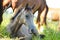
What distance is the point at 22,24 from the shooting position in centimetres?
348

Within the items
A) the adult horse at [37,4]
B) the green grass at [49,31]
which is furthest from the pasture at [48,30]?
the adult horse at [37,4]

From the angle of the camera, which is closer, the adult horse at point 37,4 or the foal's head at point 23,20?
the foal's head at point 23,20

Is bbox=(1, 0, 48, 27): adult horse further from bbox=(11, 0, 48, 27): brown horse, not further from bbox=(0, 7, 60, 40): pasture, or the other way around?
bbox=(0, 7, 60, 40): pasture

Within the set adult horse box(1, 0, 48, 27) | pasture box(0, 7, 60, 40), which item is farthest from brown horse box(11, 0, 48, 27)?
pasture box(0, 7, 60, 40)

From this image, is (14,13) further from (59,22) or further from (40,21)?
→ (59,22)

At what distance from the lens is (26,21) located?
337cm

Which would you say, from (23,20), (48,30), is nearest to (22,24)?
(23,20)

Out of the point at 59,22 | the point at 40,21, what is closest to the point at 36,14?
the point at 40,21

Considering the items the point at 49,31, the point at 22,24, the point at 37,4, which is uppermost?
the point at 37,4

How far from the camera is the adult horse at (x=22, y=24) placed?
337 cm

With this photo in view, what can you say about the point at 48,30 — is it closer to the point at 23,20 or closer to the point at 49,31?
A: the point at 49,31

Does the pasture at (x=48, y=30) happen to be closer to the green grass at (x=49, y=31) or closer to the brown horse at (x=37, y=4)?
the green grass at (x=49, y=31)

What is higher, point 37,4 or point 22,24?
point 37,4

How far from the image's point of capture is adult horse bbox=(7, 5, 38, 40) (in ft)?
11.0
